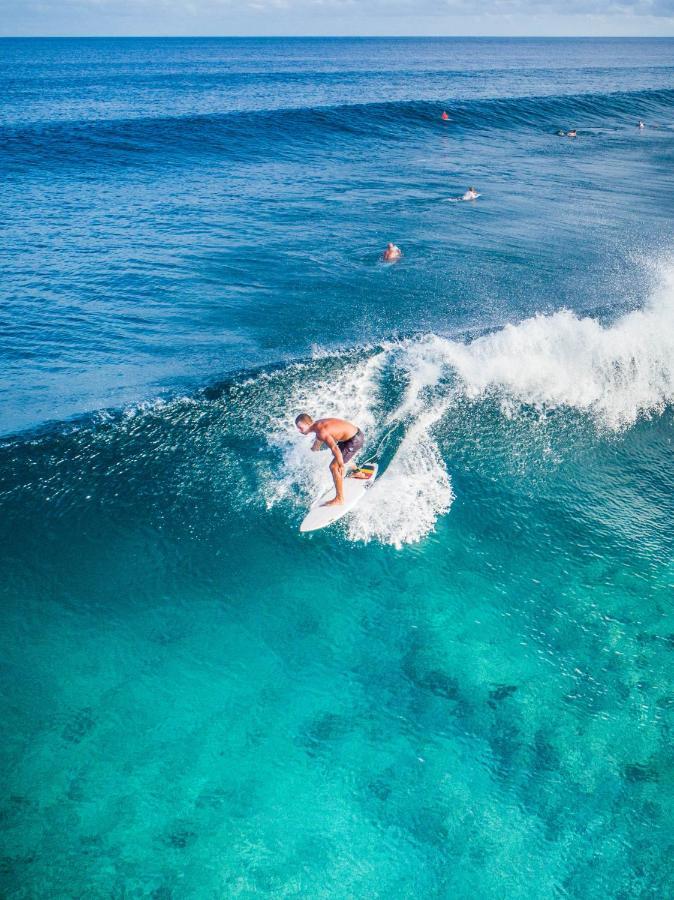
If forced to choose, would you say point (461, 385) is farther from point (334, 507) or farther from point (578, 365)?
point (334, 507)

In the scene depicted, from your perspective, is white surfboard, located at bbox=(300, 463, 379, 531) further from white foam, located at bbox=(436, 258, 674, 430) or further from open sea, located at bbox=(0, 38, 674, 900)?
white foam, located at bbox=(436, 258, 674, 430)

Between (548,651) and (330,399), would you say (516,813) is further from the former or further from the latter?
(330,399)

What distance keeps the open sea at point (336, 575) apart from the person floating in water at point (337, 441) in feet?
2.64

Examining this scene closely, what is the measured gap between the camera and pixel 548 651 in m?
9.42

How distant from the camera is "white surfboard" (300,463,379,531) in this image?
37.3 feet

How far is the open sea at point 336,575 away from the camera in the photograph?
747cm

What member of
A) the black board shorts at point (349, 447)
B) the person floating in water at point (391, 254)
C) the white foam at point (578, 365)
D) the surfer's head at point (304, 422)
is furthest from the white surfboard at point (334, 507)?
the person floating in water at point (391, 254)

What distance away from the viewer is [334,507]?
11500 millimetres

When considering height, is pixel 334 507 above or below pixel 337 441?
below

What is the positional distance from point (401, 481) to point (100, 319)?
492 inches

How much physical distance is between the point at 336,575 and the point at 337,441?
2.87 meters

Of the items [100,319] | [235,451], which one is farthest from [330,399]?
[100,319]

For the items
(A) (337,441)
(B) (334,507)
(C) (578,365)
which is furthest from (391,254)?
(B) (334,507)

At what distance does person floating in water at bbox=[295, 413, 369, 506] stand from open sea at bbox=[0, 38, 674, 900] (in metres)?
0.81
